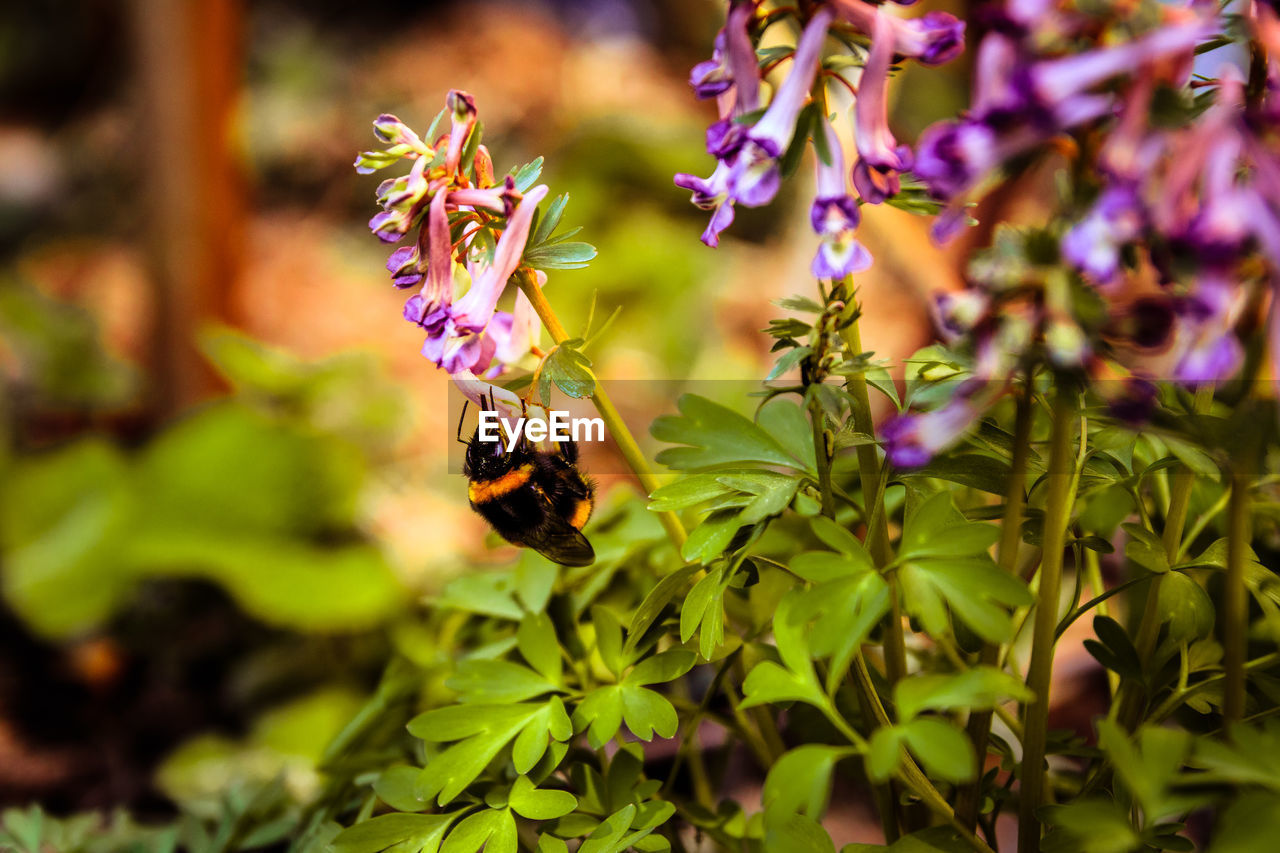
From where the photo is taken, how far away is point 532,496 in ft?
2.10

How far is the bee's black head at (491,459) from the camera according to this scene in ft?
2.14

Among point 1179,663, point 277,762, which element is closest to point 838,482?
point 1179,663

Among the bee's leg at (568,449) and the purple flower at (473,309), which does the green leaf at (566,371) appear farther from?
the bee's leg at (568,449)

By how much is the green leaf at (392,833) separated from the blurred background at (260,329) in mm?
229

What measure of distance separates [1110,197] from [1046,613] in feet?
0.81

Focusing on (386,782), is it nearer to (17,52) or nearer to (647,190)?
(647,190)

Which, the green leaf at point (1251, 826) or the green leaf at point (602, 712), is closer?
the green leaf at point (1251, 826)

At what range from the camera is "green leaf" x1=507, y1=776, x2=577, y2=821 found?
0.51 meters

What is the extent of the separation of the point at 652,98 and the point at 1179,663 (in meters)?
2.87

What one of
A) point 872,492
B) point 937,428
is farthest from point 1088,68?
point 872,492

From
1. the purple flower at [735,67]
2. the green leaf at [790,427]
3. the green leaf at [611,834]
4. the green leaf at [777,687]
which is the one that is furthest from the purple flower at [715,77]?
the green leaf at [611,834]

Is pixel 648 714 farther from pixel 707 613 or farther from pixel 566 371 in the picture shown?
pixel 566 371

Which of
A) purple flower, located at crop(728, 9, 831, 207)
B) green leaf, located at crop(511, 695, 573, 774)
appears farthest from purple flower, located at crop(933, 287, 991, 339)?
green leaf, located at crop(511, 695, 573, 774)

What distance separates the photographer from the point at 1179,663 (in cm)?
56
